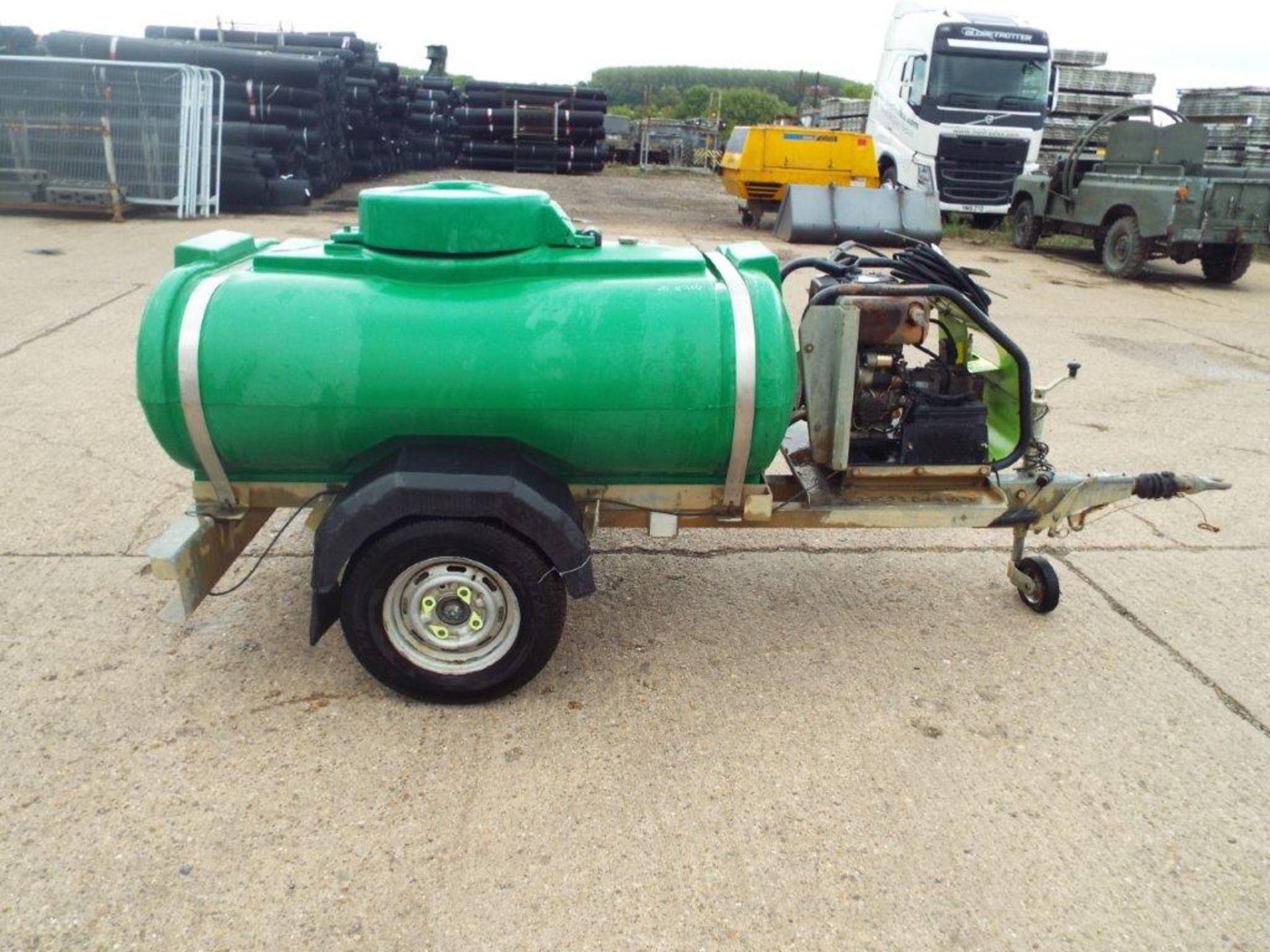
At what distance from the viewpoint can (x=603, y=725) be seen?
10.1 ft

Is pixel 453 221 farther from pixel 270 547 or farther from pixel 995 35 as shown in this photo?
pixel 995 35

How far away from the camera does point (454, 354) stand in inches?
116

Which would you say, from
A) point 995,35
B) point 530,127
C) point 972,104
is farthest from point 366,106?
point 995,35

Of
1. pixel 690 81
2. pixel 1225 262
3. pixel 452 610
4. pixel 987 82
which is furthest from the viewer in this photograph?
pixel 690 81

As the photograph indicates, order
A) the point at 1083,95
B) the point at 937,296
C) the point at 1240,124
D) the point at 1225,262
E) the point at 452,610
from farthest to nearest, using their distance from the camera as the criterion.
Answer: the point at 1083,95 < the point at 1240,124 < the point at 1225,262 < the point at 937,296 < the point at 452,610

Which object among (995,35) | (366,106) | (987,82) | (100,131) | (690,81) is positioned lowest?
(100,131)

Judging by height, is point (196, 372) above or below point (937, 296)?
below

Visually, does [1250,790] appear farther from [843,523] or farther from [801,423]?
[801,423]

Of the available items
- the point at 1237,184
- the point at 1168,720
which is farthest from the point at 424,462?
the point at 1237,184

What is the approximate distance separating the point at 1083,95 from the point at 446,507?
22502 millimetres

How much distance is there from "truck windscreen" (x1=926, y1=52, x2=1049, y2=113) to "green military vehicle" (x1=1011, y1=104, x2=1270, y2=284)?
81.5 inches

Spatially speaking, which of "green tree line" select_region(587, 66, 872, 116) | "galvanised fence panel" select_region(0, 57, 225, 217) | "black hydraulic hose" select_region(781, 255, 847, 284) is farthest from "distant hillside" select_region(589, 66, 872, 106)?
"black hydraulic hose" select_region(781, 255, 847, 284)

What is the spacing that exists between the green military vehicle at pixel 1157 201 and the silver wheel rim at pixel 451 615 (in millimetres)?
11638

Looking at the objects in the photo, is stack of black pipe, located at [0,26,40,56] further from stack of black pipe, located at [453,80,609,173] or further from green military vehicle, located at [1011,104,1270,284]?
green military vehicle, located at [1011,104,1270,284]
